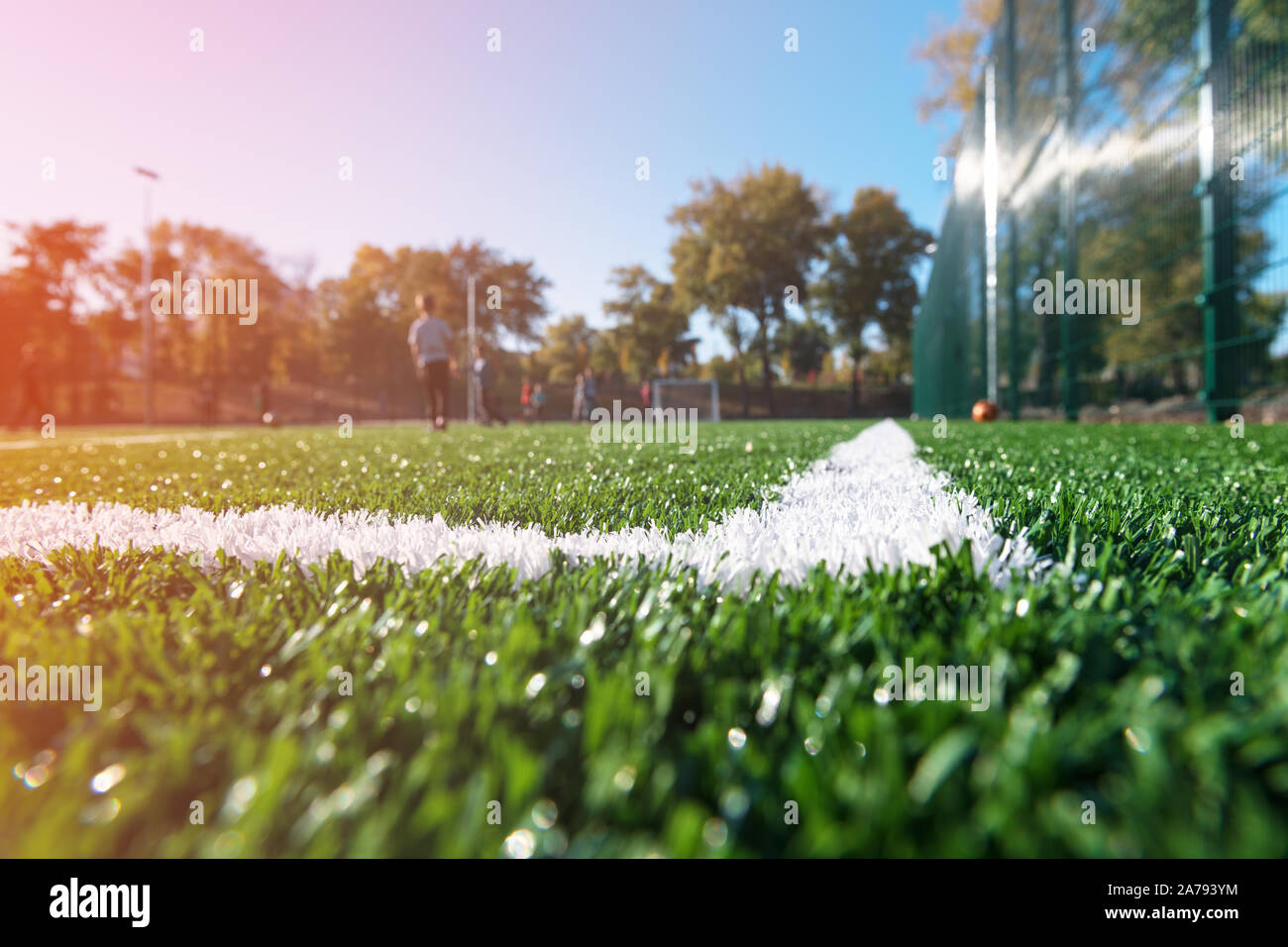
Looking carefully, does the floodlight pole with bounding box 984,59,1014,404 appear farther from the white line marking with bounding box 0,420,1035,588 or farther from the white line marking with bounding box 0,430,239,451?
the white line marking with bounding box 0,430,239,451

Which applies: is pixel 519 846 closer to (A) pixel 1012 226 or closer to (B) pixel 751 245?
(A) pixel 1012 226

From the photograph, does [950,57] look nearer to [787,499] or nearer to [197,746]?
[787,499]

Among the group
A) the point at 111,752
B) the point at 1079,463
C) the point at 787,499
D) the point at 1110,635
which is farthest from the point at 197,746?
the point at 1079,463

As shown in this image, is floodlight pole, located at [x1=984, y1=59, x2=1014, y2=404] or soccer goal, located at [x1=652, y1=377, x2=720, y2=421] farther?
soccer goal, located at [x1=652, y1=377, x2=720, y2=421]

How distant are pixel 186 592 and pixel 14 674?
43cm

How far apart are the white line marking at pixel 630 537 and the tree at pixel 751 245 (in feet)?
121

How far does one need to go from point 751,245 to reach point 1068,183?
2961cm

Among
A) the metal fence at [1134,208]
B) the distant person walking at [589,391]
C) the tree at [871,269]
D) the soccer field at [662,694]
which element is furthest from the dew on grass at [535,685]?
the tree at [871,269]

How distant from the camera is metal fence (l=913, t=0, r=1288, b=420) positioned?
619cm

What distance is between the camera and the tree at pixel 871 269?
40.9 metres

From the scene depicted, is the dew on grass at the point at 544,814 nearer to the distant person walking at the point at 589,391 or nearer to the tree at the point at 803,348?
the distant person walking at the point at 589,391

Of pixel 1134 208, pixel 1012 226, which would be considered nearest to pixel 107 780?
pixel 1134 208

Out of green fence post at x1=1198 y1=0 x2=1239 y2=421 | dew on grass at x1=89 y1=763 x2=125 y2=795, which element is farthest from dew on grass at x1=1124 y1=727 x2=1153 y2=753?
green fence post at x1=1198 y1=0 x2=1239 y2=421

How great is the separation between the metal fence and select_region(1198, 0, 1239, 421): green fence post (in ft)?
0.05
